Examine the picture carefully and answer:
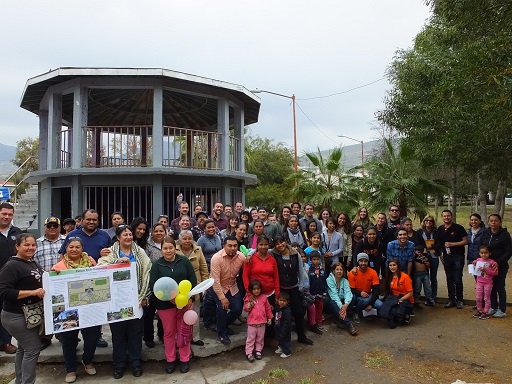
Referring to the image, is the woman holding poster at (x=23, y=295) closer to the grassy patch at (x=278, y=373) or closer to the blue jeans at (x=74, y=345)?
the blue jeans at (x=74, y=345)

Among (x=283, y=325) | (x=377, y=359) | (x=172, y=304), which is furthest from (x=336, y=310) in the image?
(x=172, y=304)

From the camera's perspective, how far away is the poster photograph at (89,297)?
13.1ft

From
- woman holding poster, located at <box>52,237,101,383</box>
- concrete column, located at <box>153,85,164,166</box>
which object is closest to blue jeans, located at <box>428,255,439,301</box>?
woman holding poster, located at <box>52,237,101,383</box>

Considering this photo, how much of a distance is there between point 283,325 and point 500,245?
13.1 ft

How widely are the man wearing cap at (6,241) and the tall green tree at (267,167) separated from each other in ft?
70.7

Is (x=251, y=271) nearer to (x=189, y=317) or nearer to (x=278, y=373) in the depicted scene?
(x=189, y=317)

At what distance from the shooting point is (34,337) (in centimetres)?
394

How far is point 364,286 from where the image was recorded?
649cm

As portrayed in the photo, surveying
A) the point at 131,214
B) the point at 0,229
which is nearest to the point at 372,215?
the point at 131,214

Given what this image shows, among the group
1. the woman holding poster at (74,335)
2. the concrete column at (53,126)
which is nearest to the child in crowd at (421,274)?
the woman holding poster at (74,335)

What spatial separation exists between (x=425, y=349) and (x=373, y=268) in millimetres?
1705

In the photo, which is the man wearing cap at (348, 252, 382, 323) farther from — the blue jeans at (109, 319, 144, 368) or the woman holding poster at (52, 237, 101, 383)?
the woman holding poster at (52, 237, 101, 383)

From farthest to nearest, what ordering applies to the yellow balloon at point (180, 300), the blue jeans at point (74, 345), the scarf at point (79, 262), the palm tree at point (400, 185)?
1. the palm tree at point (400, 185)
2. the yellow balloon at point (180, 300)
3. the blue jeans at point (74, 345)
4. the scarf at point (79, 262)

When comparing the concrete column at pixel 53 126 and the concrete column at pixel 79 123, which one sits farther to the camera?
the concrete column at pixel 53 126
